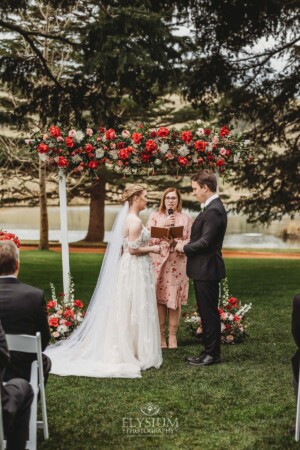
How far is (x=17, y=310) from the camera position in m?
4.75

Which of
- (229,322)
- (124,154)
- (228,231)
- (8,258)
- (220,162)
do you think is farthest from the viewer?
(228,231)

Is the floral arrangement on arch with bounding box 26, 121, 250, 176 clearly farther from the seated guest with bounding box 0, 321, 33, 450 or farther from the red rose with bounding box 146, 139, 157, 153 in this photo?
the seated guest with bounding box 0, 321, 33, 450

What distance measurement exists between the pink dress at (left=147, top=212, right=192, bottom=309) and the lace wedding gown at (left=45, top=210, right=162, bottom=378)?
63 centimetres

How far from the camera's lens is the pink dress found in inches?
330

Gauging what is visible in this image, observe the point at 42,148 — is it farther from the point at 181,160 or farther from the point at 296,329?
the point at 296,329

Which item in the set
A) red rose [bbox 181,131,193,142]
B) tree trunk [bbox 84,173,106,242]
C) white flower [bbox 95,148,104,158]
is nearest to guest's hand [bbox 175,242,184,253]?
red rose [bbox 181,131,193,142]

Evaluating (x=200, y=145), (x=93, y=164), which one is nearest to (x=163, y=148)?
(x=200, y=145)

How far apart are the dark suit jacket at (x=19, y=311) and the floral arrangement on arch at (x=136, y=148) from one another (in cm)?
380

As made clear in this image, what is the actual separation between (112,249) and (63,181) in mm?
1347

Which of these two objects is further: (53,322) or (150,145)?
(53,322)

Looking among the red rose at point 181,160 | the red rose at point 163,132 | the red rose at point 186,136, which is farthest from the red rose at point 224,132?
the red rose at point 163,132

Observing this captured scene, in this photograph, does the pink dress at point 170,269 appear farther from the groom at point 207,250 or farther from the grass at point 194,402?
the groom at point 207,250

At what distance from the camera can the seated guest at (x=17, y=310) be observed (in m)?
4.71

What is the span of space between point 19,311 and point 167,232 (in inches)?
128
